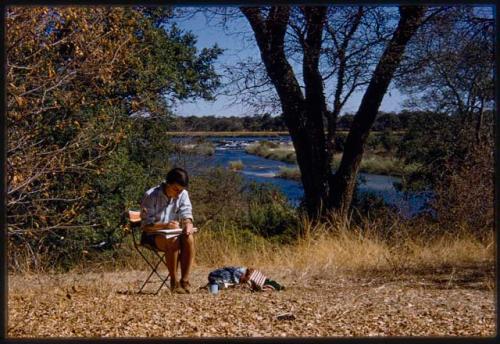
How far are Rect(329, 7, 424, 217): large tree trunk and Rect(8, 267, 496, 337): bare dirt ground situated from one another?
2.60 m

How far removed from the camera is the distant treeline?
824 centimetres

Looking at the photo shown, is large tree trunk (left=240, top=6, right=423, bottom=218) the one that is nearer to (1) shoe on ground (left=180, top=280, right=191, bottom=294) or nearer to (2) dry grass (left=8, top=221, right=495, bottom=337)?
(2) dry grass (left=8, top=221, right=495, bottom=337)

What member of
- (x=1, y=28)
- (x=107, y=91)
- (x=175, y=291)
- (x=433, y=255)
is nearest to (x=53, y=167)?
(x=107, y=91)

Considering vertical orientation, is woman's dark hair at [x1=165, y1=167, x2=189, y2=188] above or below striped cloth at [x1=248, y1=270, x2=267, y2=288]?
above

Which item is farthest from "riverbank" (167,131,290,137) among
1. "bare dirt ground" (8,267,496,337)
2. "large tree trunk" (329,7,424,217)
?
"bare dirt ground" (8,267,496,337)

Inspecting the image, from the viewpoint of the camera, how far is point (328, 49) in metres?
9.15

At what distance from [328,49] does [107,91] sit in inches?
98.8

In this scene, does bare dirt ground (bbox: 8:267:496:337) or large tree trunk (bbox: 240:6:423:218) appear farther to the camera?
large tree trunk (bbox: 240:6:423:218)

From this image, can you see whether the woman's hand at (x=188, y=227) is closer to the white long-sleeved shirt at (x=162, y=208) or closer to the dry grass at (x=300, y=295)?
the white long-sleeved shirt at (x=162, y=208)

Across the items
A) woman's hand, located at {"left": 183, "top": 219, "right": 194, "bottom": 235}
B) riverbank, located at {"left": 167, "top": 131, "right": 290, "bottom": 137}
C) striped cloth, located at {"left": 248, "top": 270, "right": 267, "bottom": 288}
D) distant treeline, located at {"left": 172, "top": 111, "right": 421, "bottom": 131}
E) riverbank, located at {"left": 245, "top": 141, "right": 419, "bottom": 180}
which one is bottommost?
striped cloth, located at {"left": 248, "top": 270, "right": 267, "bottom": 288}

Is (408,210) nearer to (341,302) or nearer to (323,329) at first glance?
(341,302)

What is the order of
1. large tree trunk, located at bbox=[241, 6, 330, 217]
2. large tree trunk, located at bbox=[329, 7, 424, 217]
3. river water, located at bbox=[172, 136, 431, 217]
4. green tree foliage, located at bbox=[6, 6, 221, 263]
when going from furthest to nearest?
large tree trunk, located at bbox=[329, 7, 424, 217] → large tree trunk, located at bbox=[241, 6, 330, 217] → river water, located at bbox=[172, 136, 431, 217] → green tree foliage, located at bbox=[6, 6, 221, 263]

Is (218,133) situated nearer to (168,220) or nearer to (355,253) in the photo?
(168,220)

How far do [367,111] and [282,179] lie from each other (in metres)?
1.29
